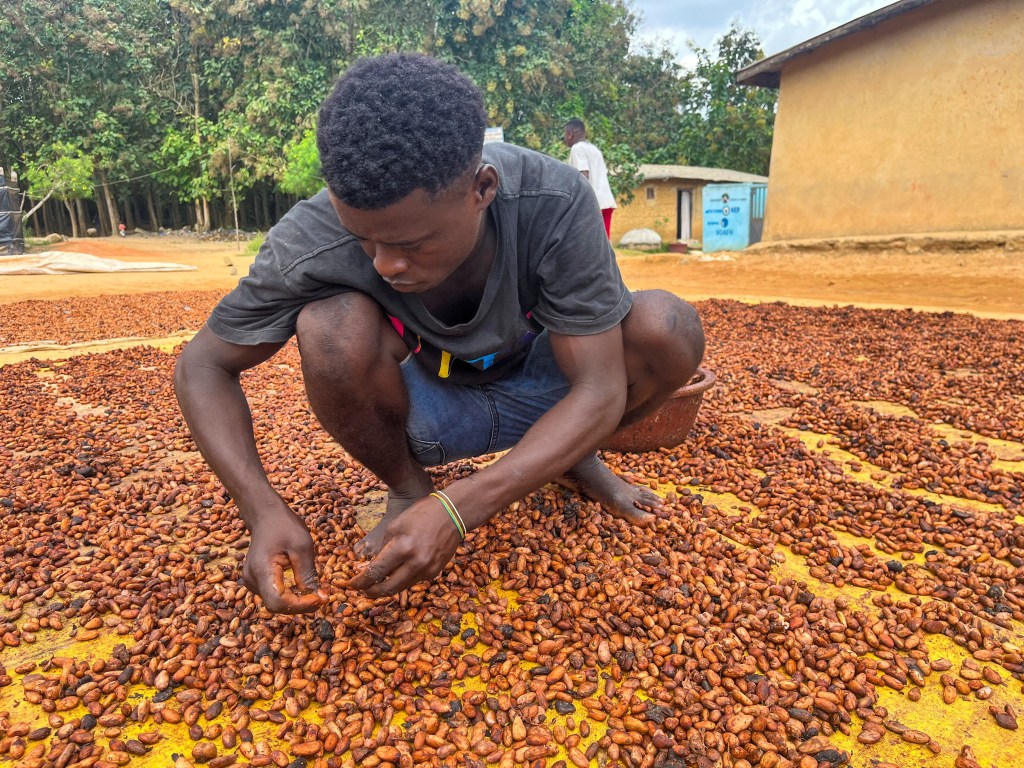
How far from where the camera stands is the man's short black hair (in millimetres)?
1351

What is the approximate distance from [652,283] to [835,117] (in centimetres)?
361

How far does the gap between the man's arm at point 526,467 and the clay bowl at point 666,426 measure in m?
0.81

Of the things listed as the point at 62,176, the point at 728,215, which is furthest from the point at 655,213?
the point at 62,176

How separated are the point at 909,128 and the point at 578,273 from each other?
32.5ft

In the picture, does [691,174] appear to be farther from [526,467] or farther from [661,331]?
[526,467]

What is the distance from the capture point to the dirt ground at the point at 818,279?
305 inches

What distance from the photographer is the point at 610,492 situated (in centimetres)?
226

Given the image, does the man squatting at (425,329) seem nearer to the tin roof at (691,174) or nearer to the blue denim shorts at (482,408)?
the blue denim shorts at (482,408)

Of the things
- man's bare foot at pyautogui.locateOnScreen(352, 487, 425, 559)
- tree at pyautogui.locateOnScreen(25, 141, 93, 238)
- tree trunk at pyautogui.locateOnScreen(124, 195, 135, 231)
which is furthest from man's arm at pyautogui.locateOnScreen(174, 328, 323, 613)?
tree trunk at pyautogui.locateOnScreen(124, 195, 135, 231)

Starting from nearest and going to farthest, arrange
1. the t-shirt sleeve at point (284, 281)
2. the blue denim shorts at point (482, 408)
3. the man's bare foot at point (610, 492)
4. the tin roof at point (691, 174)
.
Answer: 1. the t-shirt sleeve at point (284, 281)
2. the blue denim shorts at point (482, 408)
3. the man's bare foot at point (610, 492)
4. the tin roof at point (691, 174)

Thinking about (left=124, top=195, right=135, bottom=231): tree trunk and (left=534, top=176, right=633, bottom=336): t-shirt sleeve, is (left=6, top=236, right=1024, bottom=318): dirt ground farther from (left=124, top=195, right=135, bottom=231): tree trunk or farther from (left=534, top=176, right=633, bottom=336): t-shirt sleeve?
(left=124, top=195, right=135, bottom=231): tree trunk

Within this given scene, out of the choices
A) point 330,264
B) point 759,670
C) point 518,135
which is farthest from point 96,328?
point 518,135

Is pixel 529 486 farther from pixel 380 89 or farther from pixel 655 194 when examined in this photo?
pixel 655 194

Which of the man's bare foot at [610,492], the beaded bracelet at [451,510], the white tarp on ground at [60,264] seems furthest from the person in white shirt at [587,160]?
the white tarp on ground at [60,264]
